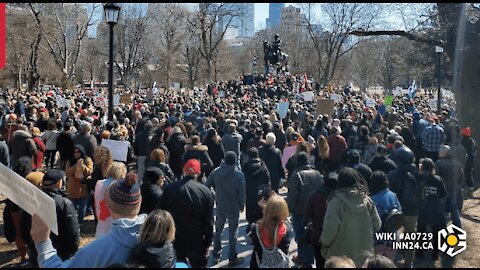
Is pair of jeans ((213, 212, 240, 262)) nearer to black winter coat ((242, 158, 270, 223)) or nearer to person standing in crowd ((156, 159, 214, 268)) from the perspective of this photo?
black winter coat ((242, 158, 270, 223))

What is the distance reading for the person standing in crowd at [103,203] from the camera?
17.5 ft

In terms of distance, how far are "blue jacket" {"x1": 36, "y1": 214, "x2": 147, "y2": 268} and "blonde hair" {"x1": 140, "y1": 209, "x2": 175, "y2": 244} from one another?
0.15 m

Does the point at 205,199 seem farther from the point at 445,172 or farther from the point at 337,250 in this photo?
the point at 445,172

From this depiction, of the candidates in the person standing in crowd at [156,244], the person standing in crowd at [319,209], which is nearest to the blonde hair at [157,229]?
the person standing in crowd at [156,244]

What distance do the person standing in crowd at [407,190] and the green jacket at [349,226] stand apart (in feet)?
5.60

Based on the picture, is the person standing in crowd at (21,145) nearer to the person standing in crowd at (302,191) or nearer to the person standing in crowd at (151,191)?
the person standing in crowd at (151,191)

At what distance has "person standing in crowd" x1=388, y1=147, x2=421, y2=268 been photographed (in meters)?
6.33

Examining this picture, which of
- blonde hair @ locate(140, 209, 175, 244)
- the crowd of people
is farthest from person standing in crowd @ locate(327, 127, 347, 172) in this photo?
blonde hair @ locate(140, 209, 175, 244)

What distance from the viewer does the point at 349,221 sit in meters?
4.77

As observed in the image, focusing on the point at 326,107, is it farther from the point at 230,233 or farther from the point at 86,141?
the point at 230,233

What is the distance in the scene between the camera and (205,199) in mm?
5414

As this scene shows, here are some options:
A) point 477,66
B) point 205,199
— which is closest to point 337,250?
point 205,199

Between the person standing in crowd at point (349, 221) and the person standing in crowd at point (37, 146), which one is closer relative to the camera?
the person standing in crowd at point (349, 221)

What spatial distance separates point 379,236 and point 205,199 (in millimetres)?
2042
